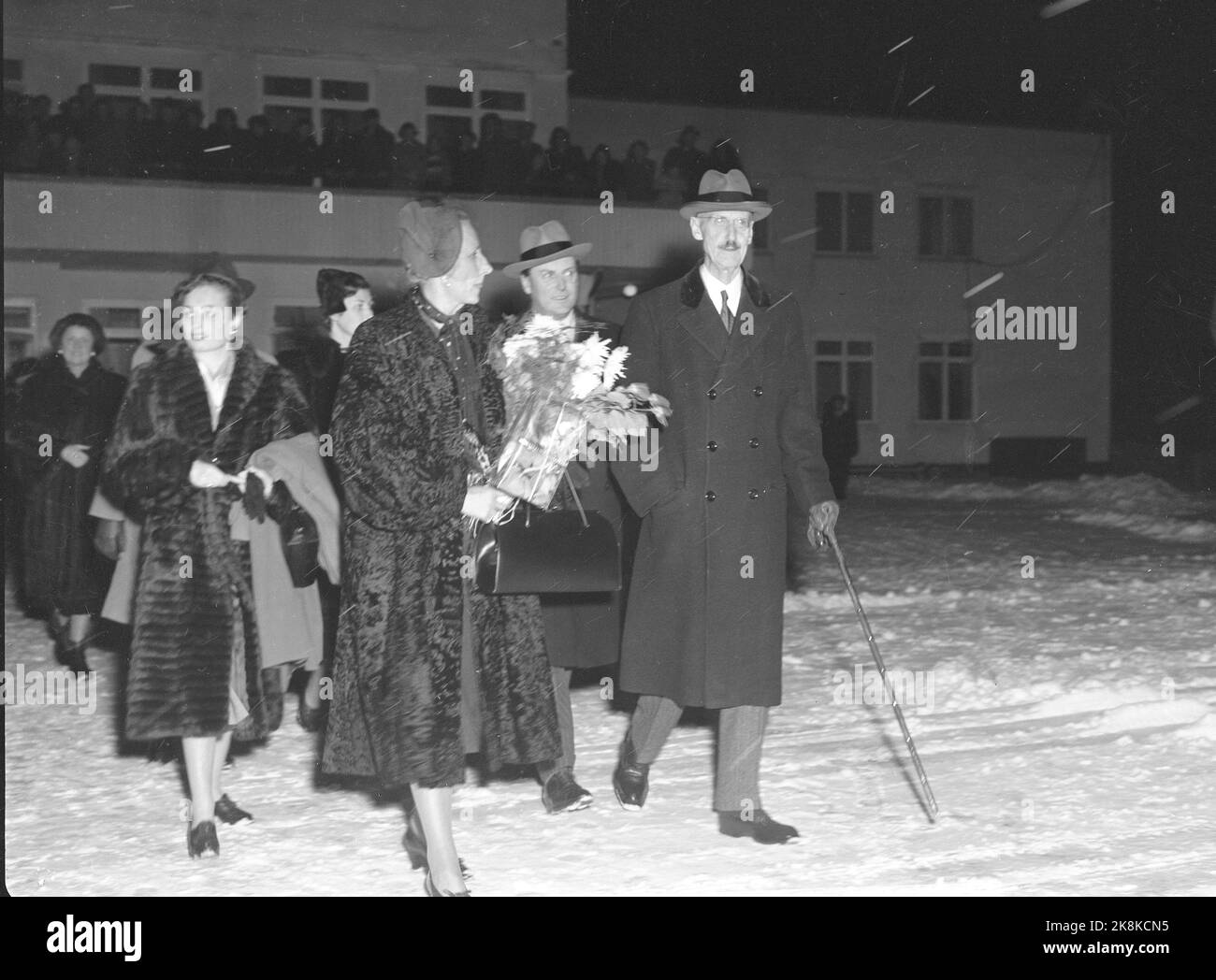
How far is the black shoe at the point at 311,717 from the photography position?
7376 millimetres

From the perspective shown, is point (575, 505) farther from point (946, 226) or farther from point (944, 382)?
point (946, 226)

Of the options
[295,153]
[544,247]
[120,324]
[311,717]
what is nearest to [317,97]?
[295,153]

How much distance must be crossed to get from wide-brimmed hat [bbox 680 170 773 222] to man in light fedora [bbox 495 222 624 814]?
0.53 metres

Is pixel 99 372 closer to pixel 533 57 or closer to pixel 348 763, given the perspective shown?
pixel 348 763

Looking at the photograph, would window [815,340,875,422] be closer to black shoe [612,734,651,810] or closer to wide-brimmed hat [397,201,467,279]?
black shoe [612,734,651,810]

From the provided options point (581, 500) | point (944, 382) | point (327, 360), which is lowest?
point (581, 500)

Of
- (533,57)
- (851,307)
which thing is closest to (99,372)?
(533,57)

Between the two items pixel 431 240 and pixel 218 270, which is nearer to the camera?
pixel 431 240

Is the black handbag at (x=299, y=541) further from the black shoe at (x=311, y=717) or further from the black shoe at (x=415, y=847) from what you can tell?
the black shoe at (x=311, y=717)

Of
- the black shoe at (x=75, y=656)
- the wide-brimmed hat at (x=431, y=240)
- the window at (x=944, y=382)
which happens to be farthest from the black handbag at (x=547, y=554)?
the window at (x=944, y=382)

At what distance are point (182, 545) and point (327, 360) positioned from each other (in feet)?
7.60

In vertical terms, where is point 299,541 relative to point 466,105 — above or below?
below

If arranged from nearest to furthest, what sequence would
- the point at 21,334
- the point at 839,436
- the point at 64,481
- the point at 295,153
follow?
the point at 64,481
the point at 295,153
the point at 21,334
the point at 839,436

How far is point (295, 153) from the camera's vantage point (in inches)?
814
